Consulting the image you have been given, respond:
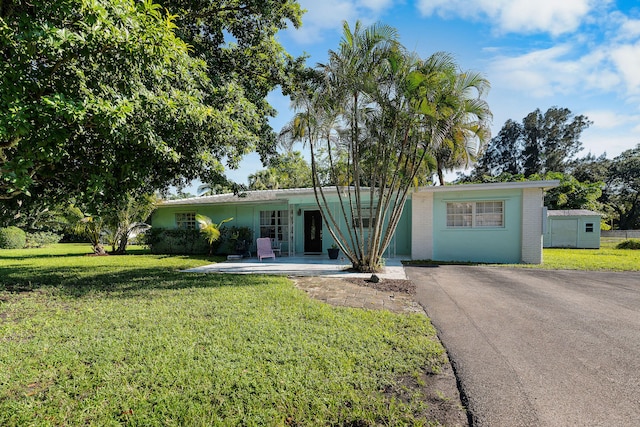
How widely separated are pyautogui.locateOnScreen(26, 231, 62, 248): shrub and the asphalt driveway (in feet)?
83.7

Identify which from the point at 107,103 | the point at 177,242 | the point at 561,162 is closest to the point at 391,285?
the point at 107,103

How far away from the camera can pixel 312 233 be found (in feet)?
50.5

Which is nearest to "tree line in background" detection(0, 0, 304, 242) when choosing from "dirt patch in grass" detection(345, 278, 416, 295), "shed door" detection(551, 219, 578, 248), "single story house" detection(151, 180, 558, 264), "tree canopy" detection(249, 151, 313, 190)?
"dirt patch in grass" detection(345, 278, 416, 295)

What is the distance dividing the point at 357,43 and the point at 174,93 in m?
5.44

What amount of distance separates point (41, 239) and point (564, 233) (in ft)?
119

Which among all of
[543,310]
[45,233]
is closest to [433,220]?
[543,310]

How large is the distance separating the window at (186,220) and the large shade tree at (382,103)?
10329 mm

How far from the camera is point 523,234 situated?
1184 cm

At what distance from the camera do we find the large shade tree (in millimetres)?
8188

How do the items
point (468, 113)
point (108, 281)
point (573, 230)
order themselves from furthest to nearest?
point (573, 230) < point (468, 113) < point (108, 281)

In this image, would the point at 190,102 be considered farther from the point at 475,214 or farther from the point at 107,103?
the point at 475,214

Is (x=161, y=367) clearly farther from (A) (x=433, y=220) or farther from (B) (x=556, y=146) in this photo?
(B) (x=556, y=146)

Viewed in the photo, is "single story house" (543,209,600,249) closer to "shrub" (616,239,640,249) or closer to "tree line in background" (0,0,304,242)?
"shrub" (616,239,640,249)

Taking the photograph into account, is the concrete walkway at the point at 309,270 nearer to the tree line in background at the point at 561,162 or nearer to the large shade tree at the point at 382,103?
the large shade tree at the point at 382,103
